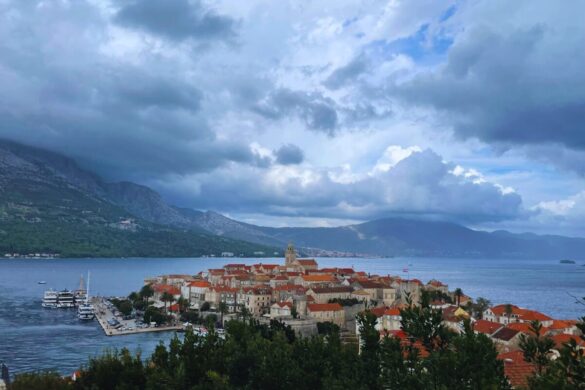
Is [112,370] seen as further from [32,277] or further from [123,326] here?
[32,277]

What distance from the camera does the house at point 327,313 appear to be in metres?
75.9

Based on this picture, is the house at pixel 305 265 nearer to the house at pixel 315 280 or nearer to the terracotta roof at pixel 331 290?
the house at pixel 315 280

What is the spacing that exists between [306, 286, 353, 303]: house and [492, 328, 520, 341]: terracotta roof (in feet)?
122

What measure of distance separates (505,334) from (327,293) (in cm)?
3958

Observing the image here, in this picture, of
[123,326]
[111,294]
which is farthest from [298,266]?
[123,326]

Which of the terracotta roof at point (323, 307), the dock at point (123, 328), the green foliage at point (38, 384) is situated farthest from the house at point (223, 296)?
the green foliage at point (38, 384)

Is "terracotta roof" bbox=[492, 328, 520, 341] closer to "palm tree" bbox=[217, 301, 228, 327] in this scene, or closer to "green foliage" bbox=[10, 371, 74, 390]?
"green foliage" bbox=[10, 371, 74, 390]

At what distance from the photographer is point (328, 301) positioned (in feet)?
287

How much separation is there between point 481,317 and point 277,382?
6900 cm

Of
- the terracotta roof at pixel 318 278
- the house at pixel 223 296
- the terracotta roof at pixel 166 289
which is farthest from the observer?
the terracotta roof at pixel 166 289

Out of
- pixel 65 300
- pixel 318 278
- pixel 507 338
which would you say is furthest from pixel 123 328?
pixel 507 338

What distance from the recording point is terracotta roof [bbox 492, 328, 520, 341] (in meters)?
51.8

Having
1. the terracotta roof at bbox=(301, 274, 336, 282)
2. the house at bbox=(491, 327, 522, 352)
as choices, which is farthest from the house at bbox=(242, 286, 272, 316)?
the house at bbox=(491, 327, 522, 352)

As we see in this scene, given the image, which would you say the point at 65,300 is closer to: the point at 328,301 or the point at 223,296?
the point at 223,296
